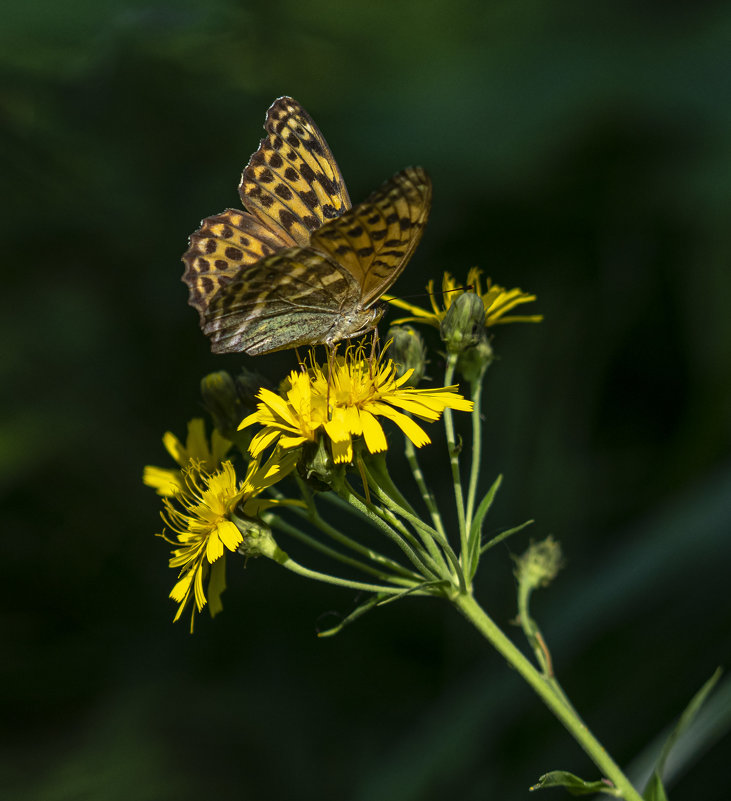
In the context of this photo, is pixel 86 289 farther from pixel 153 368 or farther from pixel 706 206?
pixel 706 206

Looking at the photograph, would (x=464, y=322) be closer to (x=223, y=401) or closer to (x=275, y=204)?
(x=275, y=204)

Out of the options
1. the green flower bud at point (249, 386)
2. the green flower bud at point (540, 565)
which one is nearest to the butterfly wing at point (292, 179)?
the green flower bud at point (249, 386)

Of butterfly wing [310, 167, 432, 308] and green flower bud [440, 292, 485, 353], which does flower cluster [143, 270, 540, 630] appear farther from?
butterfly wing [310, 167, 432, 308]

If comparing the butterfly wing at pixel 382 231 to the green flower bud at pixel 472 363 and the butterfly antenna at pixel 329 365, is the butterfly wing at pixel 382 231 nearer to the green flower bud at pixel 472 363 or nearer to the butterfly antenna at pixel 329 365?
the butterfly antenna at pixel 329 365

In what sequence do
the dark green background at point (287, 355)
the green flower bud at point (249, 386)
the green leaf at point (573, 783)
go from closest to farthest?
the green leaf at point (573, 783) < the green flower bud at point (249, 386) < the dark green background at point (287, 355)

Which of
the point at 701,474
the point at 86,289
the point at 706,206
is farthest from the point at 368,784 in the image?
the point at 706,206

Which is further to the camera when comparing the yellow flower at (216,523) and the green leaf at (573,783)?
the yellow flower at (216,523)

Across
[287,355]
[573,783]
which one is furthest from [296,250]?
[287,355]
